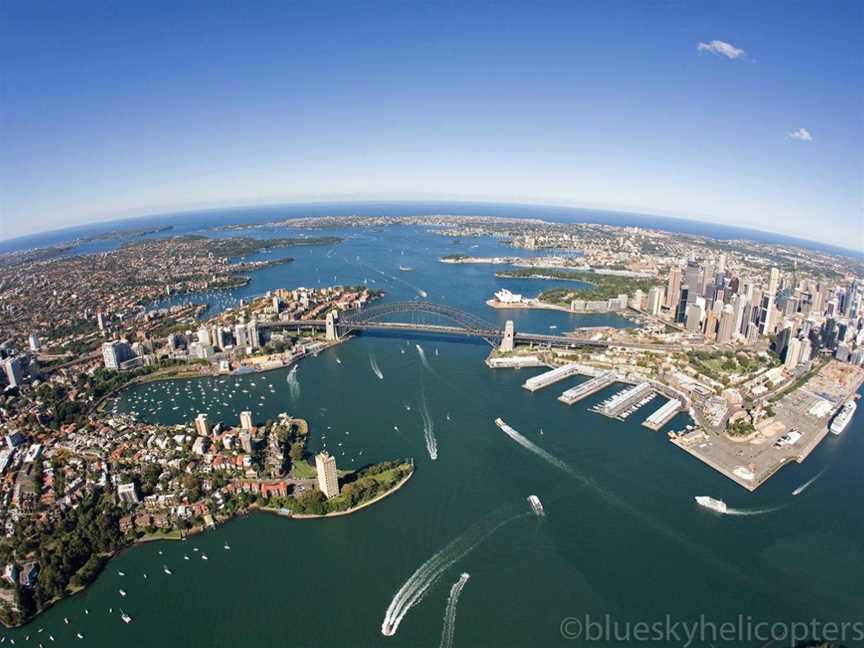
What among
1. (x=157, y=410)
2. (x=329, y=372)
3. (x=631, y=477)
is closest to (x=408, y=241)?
(x=329, y=372)

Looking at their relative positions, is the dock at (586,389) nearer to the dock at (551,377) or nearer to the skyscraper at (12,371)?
the dock at (551,377)

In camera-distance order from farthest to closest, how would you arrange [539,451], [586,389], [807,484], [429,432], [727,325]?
[727,325]
[586,389]
[429,432]
[539,451]
[807,484]

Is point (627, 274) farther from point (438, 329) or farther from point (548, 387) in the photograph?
point (548, 387)

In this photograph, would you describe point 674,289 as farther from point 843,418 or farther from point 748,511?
point 748,511

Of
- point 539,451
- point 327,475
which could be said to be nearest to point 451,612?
point 327,475

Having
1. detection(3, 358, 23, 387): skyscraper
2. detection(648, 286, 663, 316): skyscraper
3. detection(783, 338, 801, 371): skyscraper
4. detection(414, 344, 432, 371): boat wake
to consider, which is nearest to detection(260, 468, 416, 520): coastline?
detection(414, 344, 432, 371): boat wake

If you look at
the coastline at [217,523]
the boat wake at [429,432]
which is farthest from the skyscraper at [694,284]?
the coastline at [217,523]
